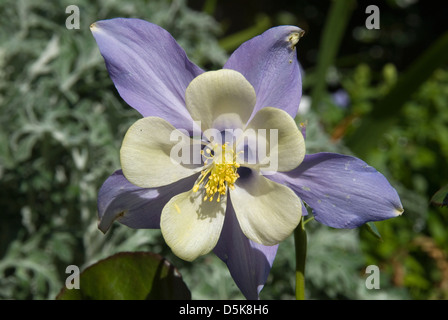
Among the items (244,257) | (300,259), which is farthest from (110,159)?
(300,259)

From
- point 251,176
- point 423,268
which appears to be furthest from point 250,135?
point 423,268

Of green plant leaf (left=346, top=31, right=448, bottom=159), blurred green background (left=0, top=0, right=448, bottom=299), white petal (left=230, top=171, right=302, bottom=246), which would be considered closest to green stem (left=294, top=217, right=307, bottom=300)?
white petal (left=230, top=171, right=302, bottom=246)

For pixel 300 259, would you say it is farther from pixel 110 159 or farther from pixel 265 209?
pixel 110 159

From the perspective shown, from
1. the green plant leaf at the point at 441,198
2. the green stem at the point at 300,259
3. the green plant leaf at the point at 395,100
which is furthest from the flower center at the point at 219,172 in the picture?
the green plant leaf at the point at 395,100

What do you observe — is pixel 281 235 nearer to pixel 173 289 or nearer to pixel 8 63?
pixel 173 289

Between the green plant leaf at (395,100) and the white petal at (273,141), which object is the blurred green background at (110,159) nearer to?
the green plant leaf at (395,100)

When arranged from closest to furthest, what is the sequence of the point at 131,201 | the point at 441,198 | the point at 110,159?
1. the point at 441,198
2. the point at 131,201
3. the point at 110,159

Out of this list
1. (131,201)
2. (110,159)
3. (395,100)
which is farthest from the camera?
(395,100)

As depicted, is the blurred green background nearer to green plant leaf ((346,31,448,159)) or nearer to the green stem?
green plant leaf ((346,31,448,159))
